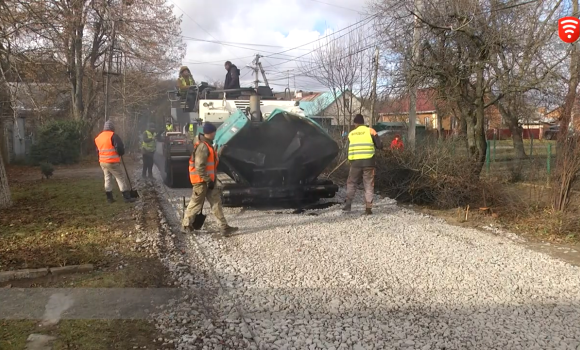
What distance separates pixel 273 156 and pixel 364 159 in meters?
1.65

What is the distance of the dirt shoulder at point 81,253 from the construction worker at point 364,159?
346cm

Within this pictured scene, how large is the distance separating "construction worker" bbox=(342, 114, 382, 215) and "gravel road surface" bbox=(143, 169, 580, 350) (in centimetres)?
124

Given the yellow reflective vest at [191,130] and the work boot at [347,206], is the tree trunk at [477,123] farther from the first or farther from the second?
the yellow reflective vest at [191,130]

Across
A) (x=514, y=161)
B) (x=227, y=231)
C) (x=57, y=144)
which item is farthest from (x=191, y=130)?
(x=57, y=144)

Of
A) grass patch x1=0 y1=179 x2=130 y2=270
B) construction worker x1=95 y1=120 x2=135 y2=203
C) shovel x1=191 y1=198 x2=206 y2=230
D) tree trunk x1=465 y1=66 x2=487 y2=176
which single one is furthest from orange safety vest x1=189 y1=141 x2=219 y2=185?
tree trunk x1=465 y1=66 x2=487 y2=176

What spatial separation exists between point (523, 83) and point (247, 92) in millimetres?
6264

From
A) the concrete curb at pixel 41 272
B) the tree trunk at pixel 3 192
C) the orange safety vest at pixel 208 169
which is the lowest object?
the concrete curb at pixel 41 272

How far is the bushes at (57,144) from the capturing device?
66.2ft

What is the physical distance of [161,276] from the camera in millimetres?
5070

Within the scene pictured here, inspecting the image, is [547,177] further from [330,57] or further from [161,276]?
[330,57]

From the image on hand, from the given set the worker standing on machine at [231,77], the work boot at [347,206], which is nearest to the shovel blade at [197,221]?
the work boot at [347,206]

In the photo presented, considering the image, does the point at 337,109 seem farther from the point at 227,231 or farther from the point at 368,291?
the point at 368,291

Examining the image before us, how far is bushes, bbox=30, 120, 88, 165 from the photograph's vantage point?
2019cm

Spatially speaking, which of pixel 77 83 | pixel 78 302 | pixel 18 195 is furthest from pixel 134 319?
pixel 77 83
